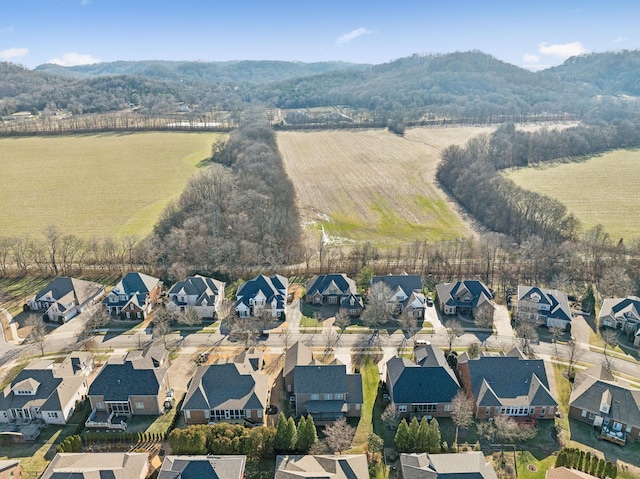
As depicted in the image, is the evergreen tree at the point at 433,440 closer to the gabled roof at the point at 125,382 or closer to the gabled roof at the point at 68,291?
the gabled roof at the point at 125,382

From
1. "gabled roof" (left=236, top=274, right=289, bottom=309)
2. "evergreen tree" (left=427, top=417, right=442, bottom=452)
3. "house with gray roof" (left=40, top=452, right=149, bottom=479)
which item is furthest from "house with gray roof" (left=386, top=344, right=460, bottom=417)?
"house with gray roof" (left=40, top=452, right=149, bottom=479)

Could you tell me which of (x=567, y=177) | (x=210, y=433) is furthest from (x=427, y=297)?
(x=567, y=177)

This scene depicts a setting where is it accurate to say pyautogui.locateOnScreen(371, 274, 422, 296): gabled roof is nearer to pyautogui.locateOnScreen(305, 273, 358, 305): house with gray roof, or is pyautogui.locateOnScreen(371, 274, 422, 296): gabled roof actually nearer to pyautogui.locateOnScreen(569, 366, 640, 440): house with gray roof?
pyautogui.locateOnScreen(305, 273, 358, 305): house with gray roof

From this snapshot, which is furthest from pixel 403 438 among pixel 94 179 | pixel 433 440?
pixel 94 179

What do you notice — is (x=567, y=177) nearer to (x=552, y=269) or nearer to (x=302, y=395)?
(x=552, y=269)

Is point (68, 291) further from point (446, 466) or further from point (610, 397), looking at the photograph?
point (610, 397)

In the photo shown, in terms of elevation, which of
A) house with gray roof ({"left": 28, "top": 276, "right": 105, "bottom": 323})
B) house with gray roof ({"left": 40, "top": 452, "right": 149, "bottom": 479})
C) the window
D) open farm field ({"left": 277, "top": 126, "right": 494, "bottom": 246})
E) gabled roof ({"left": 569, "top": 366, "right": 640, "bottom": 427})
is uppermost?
open farm field ({"left": 277, "top": 126, "right": 494, "bottom": 246})
